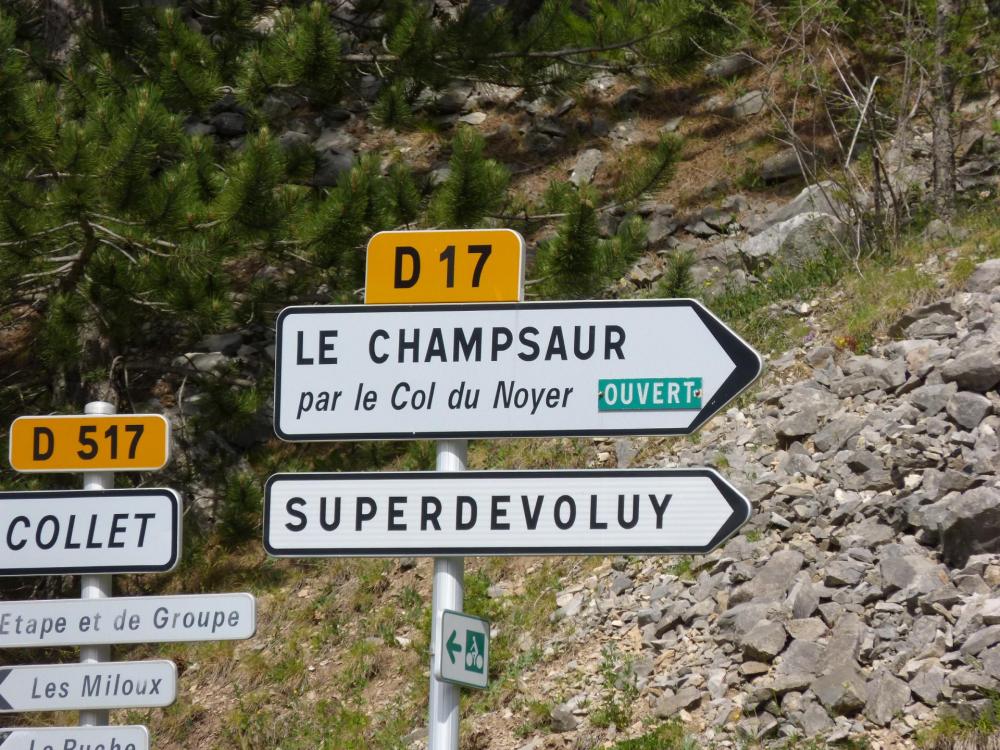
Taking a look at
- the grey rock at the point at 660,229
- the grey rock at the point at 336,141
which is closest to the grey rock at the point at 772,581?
the grey rock at the point at 660,229

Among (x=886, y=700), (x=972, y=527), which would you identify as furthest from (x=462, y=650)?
(x=972, y=527)

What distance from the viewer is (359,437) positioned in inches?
138

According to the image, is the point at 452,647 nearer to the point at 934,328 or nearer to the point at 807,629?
the point at 807,629

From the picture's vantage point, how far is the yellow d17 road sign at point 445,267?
A: 3.65 metres

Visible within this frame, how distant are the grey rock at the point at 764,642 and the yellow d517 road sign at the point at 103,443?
3.28 meters

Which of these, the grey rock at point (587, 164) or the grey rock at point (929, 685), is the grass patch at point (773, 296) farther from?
the grey rock at point (929, 685)

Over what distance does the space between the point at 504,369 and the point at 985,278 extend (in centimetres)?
574

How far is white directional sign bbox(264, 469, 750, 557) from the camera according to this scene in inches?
132

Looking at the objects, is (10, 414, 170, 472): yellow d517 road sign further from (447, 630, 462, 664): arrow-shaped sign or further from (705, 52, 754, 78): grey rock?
(705, 52, 754, 78): grey rock

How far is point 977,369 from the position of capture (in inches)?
285

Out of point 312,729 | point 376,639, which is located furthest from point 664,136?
point 312,729

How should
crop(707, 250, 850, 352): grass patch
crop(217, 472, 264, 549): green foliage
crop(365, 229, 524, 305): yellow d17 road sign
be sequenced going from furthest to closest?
crop(707, 250, 850, 352): grass patch < crop(217, 472, 264, 549): green foliage < crop(365, 229, 524, 305): yellow d17 road sign

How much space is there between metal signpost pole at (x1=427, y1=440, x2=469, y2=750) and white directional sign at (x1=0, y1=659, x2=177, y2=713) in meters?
1.45

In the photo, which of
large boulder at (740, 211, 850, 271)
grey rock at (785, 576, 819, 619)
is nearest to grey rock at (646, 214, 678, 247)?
large boulder at (740, 211, 850, 271)
